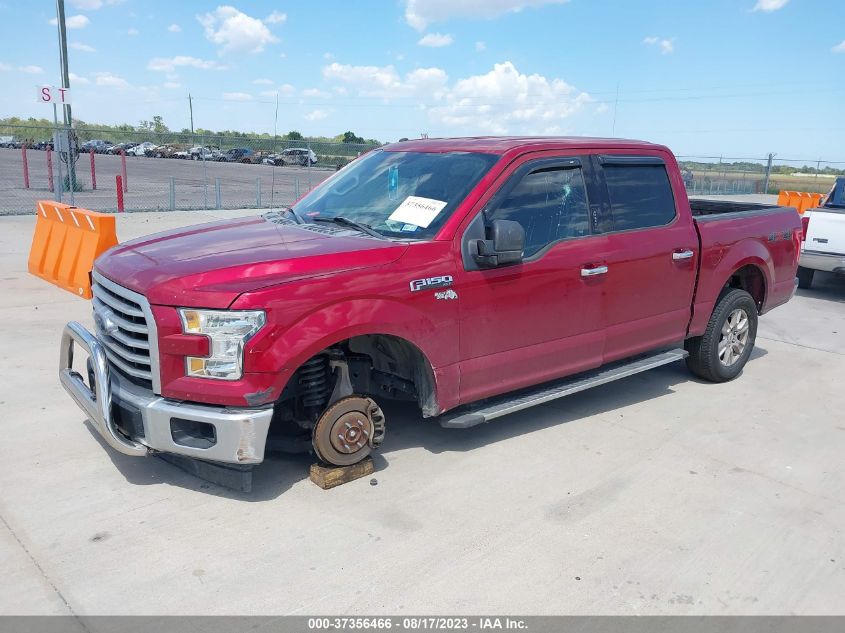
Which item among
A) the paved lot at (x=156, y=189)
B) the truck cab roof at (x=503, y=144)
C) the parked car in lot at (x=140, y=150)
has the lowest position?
the paved lot at (x=156, y=189)

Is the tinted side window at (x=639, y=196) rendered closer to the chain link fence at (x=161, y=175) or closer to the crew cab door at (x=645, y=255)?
the crew cab door at (x=645, y=255)

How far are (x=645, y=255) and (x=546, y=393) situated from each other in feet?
4.26

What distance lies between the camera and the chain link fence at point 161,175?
19609mm

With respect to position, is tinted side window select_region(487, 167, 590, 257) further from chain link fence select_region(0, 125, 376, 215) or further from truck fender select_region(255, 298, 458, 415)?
chain link fence select_region(0, 125, 376, 215)

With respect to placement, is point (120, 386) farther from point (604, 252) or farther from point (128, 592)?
point (604, 252)

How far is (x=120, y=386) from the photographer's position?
391 centimetres

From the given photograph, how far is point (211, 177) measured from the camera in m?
36.7

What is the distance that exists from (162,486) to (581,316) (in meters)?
2.82

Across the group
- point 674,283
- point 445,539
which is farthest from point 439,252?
point 674,283

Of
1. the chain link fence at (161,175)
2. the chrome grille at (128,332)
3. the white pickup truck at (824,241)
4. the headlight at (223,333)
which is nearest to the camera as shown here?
the headlight at (223,333)

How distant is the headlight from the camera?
11.7 ft

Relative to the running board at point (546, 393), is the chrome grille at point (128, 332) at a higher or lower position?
higher

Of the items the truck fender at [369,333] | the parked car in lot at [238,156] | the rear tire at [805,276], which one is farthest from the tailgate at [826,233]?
the parked car in lot at [238,156]

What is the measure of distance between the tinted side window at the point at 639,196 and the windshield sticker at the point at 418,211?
1441mm
